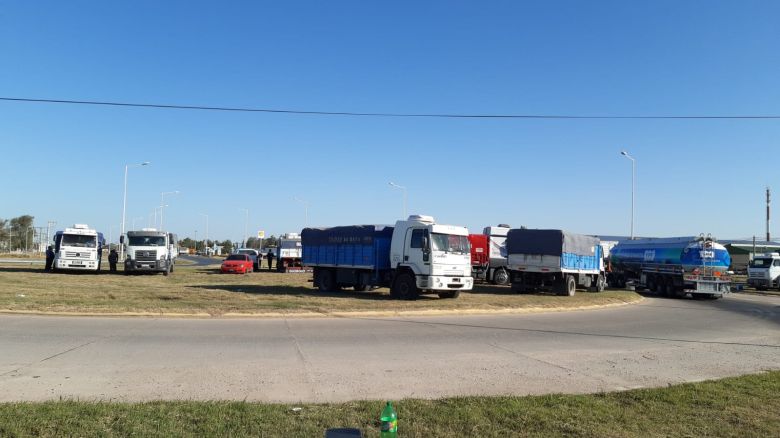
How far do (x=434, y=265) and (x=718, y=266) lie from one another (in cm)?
1783

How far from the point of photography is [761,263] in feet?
141

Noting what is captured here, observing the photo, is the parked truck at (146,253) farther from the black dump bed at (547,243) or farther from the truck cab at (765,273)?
the truck cab at (765,273)

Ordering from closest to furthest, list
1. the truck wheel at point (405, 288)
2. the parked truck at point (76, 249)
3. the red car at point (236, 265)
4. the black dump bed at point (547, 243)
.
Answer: the truck wheel at point (405, 288) → the black dump bed at point (547, 243) → the parked truck at point (76, 249) → the red car at point (236, 265)

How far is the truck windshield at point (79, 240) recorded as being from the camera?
34.7 m

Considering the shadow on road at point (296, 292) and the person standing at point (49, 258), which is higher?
the person standing at point (49, 258)

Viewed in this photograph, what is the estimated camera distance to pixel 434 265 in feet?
69.9

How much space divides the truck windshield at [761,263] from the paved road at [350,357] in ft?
98.9

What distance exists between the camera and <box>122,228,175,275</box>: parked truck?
114 ft

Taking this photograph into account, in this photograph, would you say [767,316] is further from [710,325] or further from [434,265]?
[434,265]

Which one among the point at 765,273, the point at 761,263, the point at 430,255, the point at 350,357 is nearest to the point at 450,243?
the point at 430,255

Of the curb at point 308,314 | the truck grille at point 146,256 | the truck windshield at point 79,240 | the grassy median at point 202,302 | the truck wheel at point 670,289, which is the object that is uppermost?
the truck windshield at point 79,240

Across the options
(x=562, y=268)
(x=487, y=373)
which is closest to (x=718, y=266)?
(x=562, y=268)

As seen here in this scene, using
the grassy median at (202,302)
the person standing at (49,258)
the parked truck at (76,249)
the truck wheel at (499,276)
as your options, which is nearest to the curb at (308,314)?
the grassy median at (202,302)

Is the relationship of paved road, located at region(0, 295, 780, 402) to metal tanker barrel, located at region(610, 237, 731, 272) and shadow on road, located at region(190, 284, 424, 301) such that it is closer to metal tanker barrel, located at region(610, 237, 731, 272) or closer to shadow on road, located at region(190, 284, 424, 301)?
shadow on road, located at region(190, 284, 424, 301)
